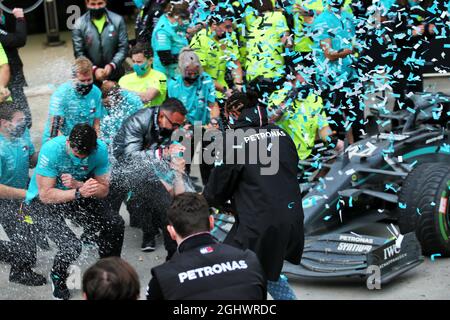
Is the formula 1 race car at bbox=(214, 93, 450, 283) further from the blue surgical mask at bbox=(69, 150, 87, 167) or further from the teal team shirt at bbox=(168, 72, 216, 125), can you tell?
the blue surgical mask at bbox=(69, 150, 87, 167)

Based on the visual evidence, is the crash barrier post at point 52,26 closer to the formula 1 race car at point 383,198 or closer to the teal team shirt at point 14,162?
the teal team shirt at point 14,162

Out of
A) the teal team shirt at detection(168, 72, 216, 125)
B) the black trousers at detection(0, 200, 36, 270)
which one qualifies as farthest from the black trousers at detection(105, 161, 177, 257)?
the teal team shirt at detection(168, 72, 216, 125)

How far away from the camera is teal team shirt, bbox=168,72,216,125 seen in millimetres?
10656

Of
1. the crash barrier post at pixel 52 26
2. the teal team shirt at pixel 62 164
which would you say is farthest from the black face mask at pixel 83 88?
the crash barrier post at pixel 52 26

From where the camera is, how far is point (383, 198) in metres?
8.95

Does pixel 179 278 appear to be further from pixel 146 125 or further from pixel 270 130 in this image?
pixel 146 125

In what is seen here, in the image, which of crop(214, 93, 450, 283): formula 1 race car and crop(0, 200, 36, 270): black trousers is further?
→ crop(0, 200, 36, 270): black trousers

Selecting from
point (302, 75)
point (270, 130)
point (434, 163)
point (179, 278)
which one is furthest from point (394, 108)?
point (179, 278)

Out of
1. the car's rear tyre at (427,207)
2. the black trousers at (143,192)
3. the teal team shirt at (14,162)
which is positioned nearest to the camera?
the car's rear tyre at (427,207)

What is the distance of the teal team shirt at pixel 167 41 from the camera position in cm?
1159

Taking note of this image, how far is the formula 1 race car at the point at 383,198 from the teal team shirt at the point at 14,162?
1.79m

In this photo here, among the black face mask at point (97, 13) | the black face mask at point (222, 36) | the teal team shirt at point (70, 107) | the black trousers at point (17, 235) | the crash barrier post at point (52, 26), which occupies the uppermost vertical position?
the black face mask at point (97, 13)

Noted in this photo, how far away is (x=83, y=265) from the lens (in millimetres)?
8930

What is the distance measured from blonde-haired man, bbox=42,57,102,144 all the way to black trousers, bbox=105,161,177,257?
2.35 ft
